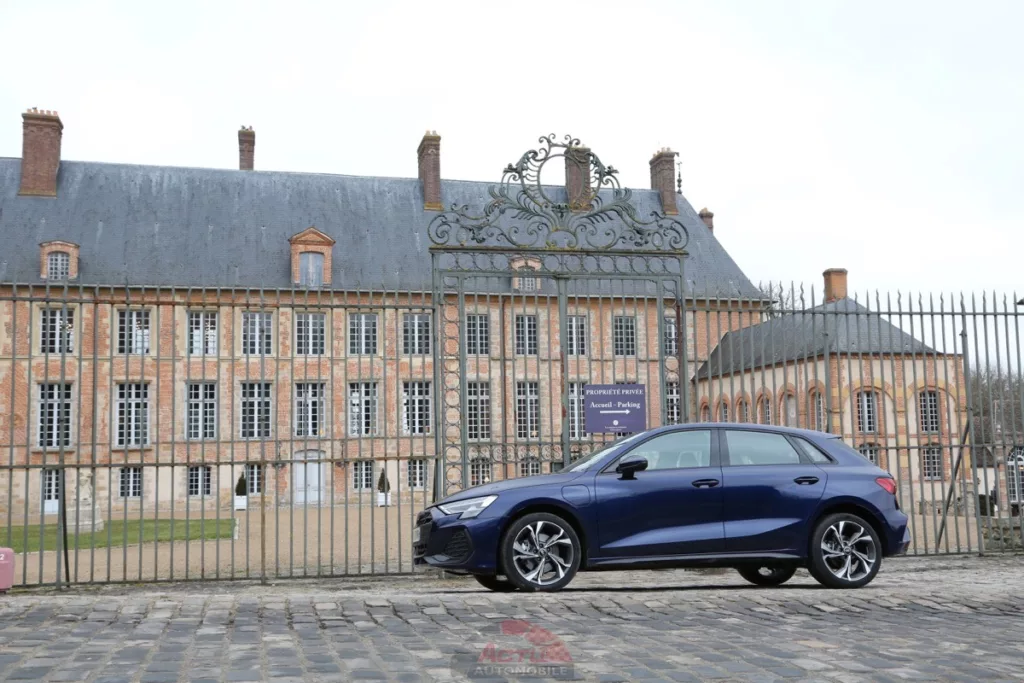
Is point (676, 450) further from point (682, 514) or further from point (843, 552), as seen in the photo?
point (843, 552)

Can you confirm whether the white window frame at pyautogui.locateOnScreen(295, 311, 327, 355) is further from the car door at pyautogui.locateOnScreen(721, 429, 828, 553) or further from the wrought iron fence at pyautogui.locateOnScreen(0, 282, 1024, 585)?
the car door at pyautogui.locateOnScreen(721, 429, 828, 553)

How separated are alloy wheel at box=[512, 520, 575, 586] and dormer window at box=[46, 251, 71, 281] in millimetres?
26951

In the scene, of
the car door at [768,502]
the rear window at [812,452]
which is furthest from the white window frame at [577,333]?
the rear window at [812,452]

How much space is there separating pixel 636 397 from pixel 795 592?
3020mm

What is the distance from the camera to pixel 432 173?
3688cm

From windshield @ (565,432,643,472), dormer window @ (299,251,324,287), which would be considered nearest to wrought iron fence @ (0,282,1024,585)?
windshield @ (565,432,643,472)

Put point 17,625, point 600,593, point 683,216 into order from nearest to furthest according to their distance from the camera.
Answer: point 17,625
point 600,593
point 683,216

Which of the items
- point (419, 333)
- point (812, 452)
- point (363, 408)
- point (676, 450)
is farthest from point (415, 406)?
point (363, 408)

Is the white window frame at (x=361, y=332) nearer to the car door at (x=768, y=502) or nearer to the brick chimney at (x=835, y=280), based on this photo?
the car door at (x=768, y=502)

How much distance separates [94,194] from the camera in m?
34.2

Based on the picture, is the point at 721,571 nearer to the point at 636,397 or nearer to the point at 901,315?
the point at 636,397

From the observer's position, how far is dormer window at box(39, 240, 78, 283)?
31.6 m

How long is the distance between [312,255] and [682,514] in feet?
88.4

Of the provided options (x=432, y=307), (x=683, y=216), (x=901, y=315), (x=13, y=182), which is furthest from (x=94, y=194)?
(x=901, y=315)
